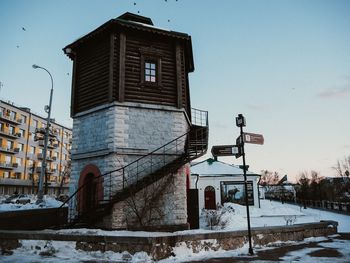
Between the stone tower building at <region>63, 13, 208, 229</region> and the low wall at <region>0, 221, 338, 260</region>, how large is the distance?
3.24 meters

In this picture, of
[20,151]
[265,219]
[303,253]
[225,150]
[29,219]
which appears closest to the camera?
[303,253]

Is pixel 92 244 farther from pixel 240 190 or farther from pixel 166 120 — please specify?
pixel 240 190

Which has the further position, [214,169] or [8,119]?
[8,119]

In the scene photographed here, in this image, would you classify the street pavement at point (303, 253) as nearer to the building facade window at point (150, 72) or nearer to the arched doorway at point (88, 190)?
the arched doorway at point (88, 190)

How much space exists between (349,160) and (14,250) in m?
70.6

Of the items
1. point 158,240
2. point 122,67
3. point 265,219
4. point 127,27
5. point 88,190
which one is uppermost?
point 127,27

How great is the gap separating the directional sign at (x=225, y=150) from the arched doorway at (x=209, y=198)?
22684 millimetres

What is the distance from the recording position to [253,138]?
8227 millimetres

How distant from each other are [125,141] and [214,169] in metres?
20.4

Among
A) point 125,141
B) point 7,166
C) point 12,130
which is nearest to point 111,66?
point 125,141

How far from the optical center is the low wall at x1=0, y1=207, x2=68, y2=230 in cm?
1355

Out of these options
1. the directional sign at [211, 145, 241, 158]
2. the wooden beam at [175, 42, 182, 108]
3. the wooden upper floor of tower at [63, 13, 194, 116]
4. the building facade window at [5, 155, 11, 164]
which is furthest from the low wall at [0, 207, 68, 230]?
the building facade window at [5, 155, 11, 164]

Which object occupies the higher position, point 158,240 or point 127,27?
point 127,27

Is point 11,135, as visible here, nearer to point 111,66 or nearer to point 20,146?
point 20,146
